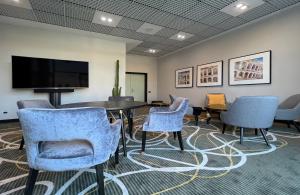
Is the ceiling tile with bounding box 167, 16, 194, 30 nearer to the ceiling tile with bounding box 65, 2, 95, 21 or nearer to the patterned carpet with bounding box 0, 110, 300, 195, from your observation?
the ceiling tile with bounding box 65, 2, 95, 21

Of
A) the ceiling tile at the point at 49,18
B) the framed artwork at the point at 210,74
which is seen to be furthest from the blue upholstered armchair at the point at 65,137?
the framed artwork at the point at 210,74

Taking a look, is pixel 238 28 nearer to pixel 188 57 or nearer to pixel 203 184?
pixel 188 57

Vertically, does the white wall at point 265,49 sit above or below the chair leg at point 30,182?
above

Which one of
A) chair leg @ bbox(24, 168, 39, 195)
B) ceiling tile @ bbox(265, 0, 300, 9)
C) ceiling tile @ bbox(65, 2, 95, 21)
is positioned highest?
ceiling tile @ bbox(265, 0, 300, 9)

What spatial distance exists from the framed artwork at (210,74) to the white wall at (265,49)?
144mm

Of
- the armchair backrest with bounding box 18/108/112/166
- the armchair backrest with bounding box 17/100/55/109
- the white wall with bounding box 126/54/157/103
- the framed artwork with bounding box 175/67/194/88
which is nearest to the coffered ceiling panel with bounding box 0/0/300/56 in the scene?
the framed artwork with bounding box 175/67/194/88

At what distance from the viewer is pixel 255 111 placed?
2.69 metres

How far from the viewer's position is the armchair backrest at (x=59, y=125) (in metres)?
1.09

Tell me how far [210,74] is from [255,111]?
A: 371 cm

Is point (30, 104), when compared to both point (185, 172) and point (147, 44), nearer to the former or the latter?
point (185, 172)

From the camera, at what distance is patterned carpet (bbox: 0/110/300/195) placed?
4.96 feet

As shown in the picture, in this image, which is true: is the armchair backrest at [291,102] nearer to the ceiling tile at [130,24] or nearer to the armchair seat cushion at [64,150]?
the ceiling tile at [130,24]

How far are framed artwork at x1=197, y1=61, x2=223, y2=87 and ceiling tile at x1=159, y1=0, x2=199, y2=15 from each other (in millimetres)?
2621

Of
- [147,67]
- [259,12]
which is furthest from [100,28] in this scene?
[147,67]
